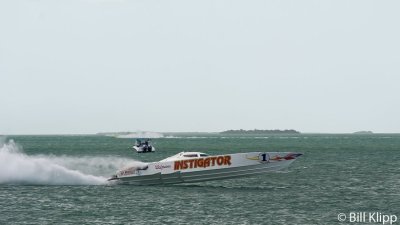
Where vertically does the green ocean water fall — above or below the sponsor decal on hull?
below

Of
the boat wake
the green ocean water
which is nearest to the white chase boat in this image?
the green ocean water

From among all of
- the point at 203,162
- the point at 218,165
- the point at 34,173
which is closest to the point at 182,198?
the point at 203,162

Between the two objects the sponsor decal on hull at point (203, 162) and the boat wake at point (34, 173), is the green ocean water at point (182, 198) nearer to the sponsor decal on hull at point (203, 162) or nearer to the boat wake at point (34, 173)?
the boat wake at point (34, 173)

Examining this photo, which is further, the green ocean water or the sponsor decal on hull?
the sponsor decal on hull

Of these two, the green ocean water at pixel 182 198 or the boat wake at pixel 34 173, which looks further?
the boat wake at pixel 34 173

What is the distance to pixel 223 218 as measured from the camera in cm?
3281

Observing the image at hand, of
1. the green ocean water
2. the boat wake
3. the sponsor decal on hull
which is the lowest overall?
the green ocean water

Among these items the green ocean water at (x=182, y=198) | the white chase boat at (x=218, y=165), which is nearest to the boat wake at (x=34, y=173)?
the green ocean water at (x=182, y=198)

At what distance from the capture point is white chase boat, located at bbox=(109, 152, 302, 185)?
42500 mm

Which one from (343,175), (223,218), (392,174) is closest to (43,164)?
(223,218)

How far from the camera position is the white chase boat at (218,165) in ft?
139

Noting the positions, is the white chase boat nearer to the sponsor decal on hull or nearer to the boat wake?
the sponsor decal on hull

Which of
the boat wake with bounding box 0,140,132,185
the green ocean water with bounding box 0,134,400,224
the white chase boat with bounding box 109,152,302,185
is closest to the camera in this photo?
the green ocean water with bounding box 0,134,400,224

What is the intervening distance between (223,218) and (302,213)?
4.65 metres
